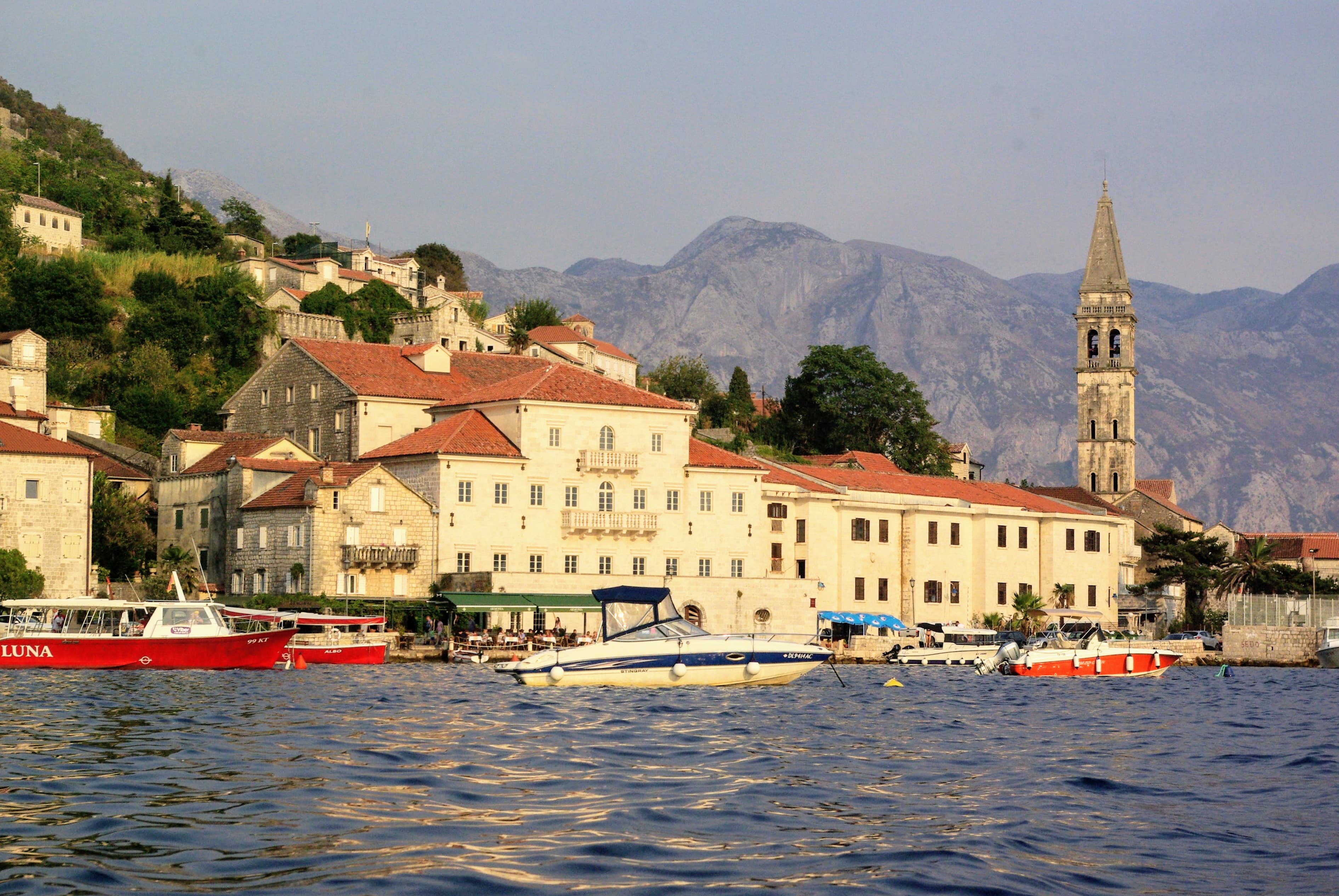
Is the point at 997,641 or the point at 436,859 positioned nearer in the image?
the point at 436,859

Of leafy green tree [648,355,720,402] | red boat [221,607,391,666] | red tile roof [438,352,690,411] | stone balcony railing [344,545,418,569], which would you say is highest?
leafy green tree [648,355,720,402]

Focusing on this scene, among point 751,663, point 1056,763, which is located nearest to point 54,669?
point 751,663

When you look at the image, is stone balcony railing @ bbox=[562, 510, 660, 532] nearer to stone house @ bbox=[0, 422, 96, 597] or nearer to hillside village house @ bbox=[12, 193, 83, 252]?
stone house @ bbox=[0, 422, 96, 597]

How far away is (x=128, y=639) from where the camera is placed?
47281mm

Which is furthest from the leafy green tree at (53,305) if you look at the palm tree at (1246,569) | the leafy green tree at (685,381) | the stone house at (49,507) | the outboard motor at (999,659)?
the palm tree at (1246,569)

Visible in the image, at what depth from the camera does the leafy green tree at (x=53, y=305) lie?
89.1 meters

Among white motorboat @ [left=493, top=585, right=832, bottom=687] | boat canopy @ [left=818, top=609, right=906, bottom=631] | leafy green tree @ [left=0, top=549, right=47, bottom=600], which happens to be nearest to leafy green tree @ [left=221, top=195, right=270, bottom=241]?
boat canopy @ [left=818, top=609, right=906, bottom=631]

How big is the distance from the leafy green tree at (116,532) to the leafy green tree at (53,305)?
20448mm

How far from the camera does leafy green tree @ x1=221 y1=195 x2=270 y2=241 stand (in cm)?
13675

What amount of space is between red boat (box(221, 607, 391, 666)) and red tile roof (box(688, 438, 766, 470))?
2015 cm

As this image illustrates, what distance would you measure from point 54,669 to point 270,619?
10.4 m

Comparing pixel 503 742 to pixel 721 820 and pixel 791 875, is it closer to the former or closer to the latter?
pixel 721 820

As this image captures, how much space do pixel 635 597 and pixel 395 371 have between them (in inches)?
1518

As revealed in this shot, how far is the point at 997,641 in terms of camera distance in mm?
75875
